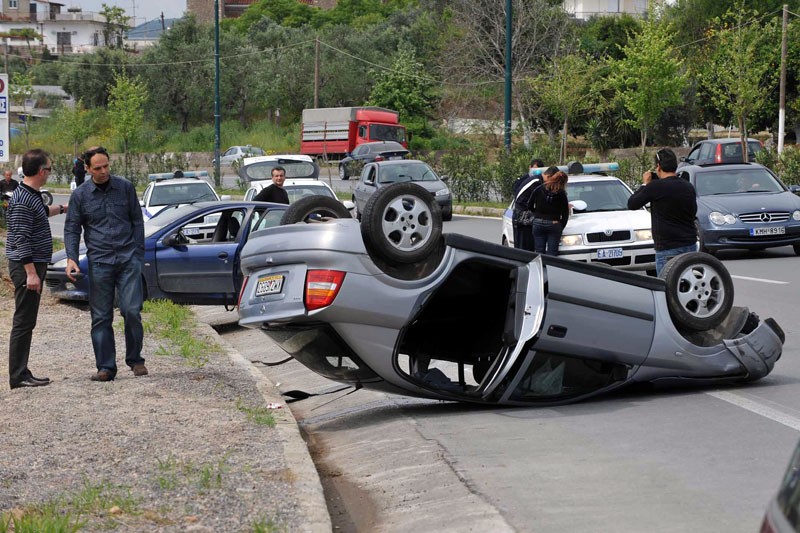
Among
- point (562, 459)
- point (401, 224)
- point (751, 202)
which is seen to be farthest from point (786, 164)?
point (562, 459)

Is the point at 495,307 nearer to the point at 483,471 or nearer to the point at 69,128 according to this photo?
the point at 483,471

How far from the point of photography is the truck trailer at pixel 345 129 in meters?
61.7

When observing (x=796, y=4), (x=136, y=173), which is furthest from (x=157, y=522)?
(x=796, y=4)

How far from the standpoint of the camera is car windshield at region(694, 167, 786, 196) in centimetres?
2075

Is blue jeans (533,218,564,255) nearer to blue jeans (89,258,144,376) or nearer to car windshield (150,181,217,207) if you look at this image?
blue jeans (89,258,144,376)

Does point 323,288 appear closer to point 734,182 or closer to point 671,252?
point 671,252

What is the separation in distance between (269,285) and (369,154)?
163ft

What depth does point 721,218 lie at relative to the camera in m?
19.7

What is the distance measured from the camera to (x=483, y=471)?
694 cm

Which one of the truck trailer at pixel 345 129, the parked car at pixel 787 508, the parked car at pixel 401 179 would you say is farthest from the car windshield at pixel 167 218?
the truck trailer at pixel 345 129

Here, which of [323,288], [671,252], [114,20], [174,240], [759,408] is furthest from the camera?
[114,20]

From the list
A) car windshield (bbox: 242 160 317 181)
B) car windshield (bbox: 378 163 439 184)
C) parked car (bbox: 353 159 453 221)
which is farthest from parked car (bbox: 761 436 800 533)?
car windshield (bbox: 378 163 439 184)

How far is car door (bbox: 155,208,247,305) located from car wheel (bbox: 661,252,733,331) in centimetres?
670

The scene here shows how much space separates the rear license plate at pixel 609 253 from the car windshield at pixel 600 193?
1.31 m
